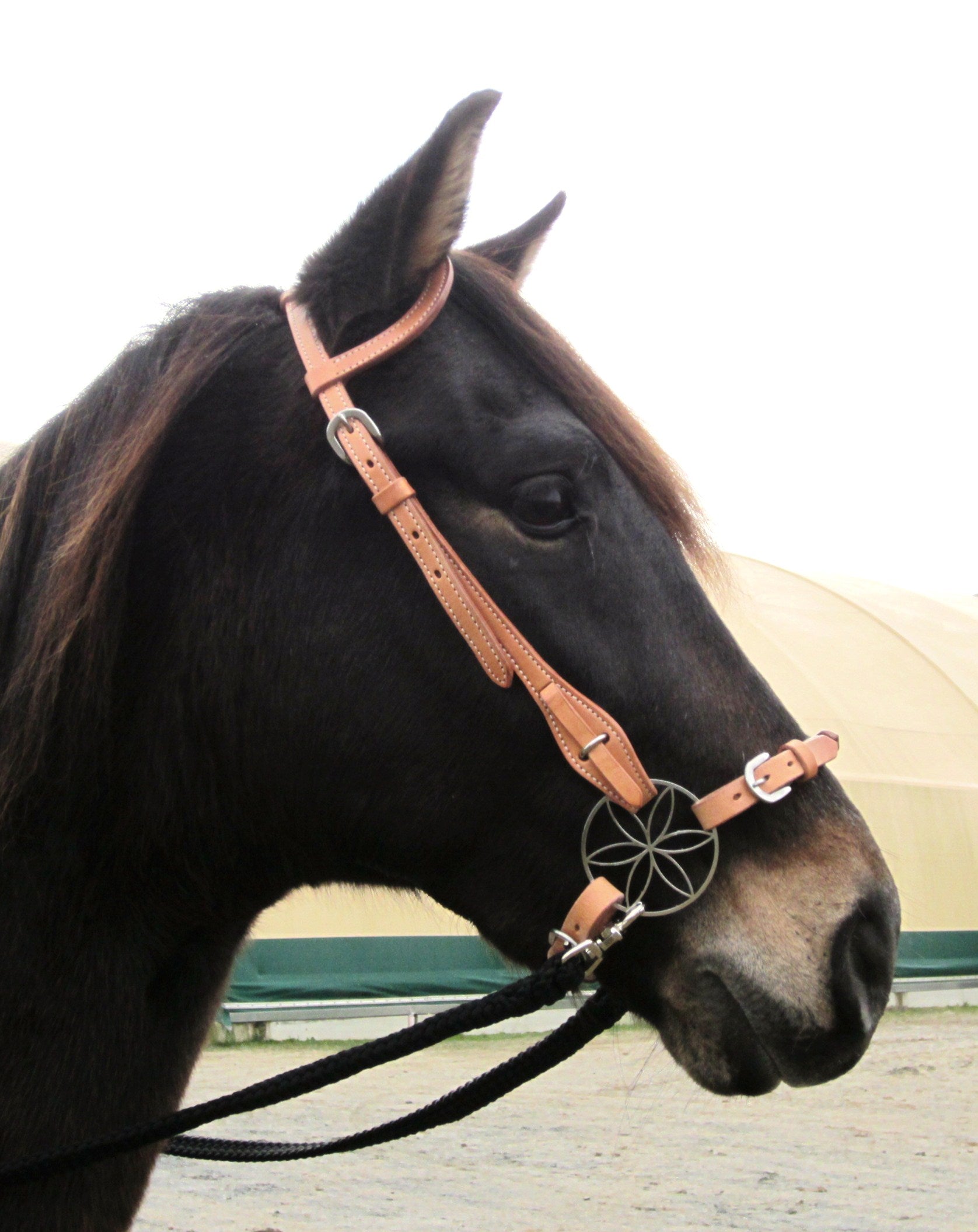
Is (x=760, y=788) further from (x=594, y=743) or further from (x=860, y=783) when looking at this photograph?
(x=860, y=783)

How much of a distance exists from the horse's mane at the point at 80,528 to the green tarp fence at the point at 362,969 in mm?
10288

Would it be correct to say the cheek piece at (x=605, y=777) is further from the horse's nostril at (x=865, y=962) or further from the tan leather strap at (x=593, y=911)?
the horse's nostril at (x=865, y=962)

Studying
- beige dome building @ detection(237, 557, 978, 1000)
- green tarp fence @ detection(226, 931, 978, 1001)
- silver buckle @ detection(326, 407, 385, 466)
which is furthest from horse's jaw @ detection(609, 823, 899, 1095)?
green tarp fence @ detection(226, 931, 978, 1001)

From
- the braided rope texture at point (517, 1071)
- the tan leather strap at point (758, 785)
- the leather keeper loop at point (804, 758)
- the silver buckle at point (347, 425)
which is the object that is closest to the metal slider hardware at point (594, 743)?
the tan leather strap at point (758, 785)

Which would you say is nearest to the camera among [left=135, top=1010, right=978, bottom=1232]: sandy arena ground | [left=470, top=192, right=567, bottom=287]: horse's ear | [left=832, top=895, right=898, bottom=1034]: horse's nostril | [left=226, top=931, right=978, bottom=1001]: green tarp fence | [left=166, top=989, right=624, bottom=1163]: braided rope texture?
[left=832, top=895, right=898, bottom=1034]: horse's nostril

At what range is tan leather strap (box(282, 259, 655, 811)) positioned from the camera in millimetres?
1690

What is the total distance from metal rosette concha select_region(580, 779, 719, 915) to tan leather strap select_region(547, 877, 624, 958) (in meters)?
0.03

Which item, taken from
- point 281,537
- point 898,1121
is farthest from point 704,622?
point 898,1121

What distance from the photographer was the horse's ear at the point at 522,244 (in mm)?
2379

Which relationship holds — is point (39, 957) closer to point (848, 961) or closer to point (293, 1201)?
point (848, 961)

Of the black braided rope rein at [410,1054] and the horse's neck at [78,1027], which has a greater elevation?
the horse's neck at [78,1027]

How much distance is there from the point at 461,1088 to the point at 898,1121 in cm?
678

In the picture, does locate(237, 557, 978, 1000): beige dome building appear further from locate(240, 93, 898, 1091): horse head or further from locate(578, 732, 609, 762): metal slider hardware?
locate(578, 732, 609, 762): metal slider hardware

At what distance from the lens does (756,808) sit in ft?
5.60
